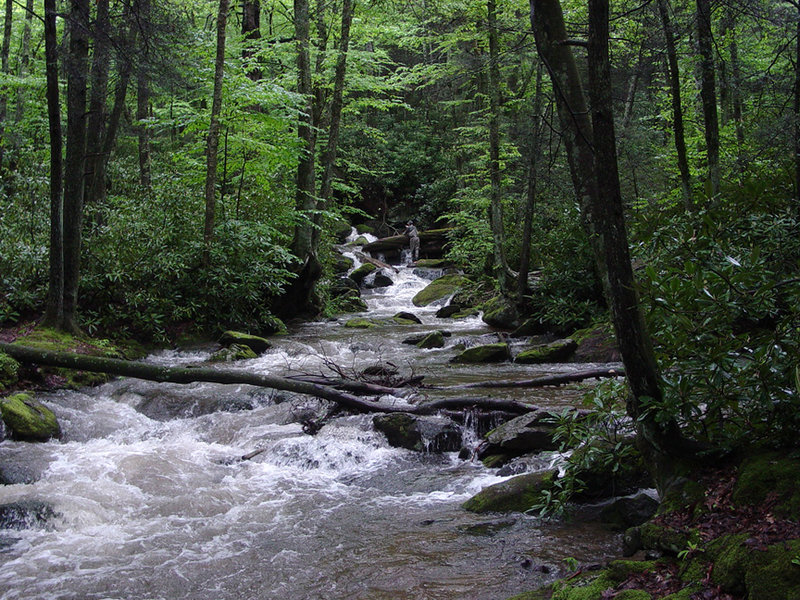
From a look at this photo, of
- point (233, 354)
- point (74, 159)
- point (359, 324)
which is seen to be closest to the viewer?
point (74, 159)

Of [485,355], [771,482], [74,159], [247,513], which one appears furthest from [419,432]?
[74,159]

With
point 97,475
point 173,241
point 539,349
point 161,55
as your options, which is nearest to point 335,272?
point 173,241

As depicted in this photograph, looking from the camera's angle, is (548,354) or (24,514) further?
(548,354)

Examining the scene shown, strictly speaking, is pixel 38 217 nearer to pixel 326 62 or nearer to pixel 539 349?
pixel 326 62

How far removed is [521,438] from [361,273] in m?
17.5

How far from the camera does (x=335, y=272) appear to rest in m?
23.6

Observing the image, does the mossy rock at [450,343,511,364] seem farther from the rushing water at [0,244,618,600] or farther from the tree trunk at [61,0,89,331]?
the tree trunk at [61,0,89,331]

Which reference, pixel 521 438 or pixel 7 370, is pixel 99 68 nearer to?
pixel 7 370

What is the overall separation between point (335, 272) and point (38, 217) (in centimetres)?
1189

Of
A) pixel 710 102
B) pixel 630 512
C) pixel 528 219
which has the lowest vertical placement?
pixel 630 512

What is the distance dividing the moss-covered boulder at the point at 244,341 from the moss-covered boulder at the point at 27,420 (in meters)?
4.69

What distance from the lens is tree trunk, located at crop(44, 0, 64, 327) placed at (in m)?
8.90

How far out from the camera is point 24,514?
536 centimetres

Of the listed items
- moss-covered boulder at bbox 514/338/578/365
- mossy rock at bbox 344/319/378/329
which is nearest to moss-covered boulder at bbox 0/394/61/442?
moss-covered boulder at bbox 514/338/578/365
